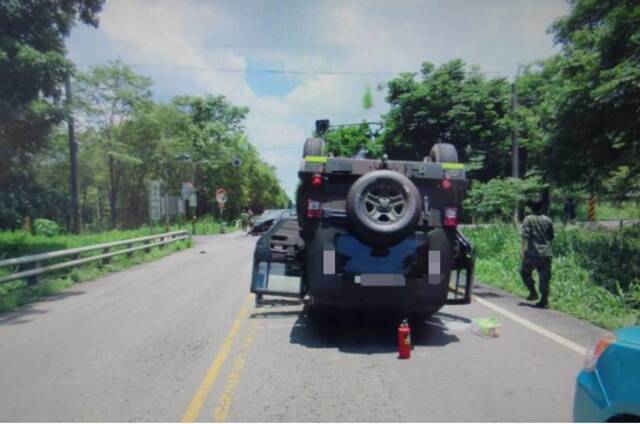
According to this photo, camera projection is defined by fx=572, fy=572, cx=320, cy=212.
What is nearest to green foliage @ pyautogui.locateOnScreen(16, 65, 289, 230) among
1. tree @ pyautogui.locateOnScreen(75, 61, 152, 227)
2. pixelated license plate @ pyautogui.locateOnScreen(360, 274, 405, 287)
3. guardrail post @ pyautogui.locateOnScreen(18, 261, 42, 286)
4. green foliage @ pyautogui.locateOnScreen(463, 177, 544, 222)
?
tree @ pyautogui.locateOnScreen(75, 61, 152, 227)

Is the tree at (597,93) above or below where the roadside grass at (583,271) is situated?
above

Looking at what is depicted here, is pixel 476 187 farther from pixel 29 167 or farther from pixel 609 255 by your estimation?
pixel 29 167

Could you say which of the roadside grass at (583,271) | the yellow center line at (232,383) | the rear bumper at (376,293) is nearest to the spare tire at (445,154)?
the rear bumper at (376,293)

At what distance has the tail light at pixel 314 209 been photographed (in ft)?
23.2

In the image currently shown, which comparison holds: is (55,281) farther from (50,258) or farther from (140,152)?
(140,152)

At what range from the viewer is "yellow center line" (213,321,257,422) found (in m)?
4.82

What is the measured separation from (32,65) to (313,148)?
1354 centimetres

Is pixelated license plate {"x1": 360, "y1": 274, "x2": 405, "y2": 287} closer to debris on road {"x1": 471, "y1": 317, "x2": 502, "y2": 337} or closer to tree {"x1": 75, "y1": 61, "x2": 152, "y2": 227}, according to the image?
debris on road {"x1": 471, "y1": 317, "x2": 502, "y2": 337}

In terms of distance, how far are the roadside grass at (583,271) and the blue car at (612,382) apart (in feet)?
16.8

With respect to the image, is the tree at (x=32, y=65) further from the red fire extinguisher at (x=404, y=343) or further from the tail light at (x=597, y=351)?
the tail light at (x=597, y=351)

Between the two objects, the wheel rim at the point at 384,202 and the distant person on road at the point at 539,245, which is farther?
the distant person on road at the point at 539,245

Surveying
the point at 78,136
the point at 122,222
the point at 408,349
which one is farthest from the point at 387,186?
the point at 122,222

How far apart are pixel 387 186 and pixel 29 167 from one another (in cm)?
2040

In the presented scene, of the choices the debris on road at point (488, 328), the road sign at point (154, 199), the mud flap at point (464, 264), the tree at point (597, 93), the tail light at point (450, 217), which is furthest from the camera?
the road sign at point (154, 199)
